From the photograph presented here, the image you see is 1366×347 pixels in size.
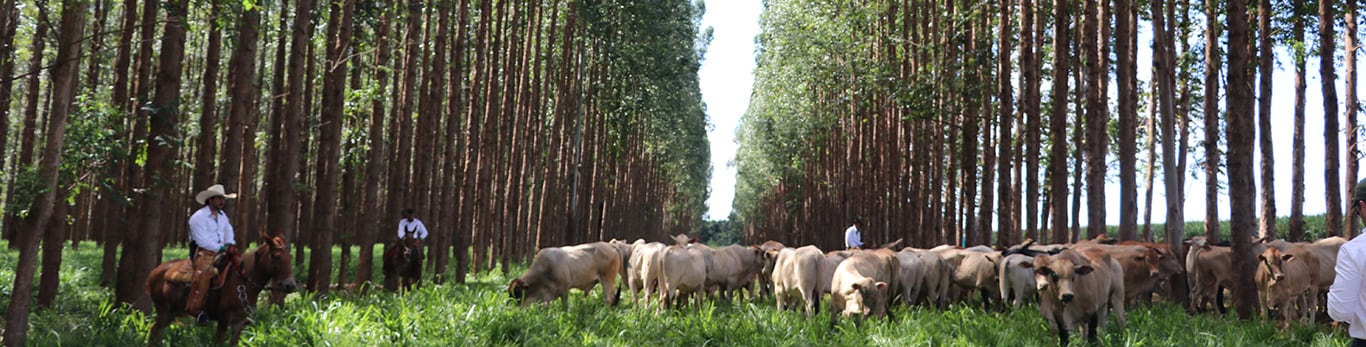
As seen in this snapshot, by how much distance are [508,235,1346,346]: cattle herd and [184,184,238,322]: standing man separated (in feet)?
15.7

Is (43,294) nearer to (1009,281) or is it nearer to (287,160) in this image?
(287,160)

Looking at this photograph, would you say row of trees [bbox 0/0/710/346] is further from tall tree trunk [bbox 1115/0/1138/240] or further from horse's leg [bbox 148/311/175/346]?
tall tree trunk [bbox 1115/0/1138/240]

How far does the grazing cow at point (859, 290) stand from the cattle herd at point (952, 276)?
0.6 inches

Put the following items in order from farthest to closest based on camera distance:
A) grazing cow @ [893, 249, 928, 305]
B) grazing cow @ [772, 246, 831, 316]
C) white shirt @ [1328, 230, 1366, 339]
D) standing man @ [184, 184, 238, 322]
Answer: grazing cow @ [893, 249, 928, 305] → grazing cow @ [772, 246, 831, 316] → standing man @ [184, 184, 238, 322] → white shirt @ [1328, 230, 1366, 339]

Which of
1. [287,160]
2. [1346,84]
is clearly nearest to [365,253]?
[287,160]

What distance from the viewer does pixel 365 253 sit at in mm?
17844

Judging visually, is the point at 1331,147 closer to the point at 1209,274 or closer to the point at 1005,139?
the point at 1005,139

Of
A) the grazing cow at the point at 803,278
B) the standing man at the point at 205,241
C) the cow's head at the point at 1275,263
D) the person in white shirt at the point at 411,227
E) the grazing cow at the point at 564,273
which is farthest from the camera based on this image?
the person in white shirt at the point at 411,227

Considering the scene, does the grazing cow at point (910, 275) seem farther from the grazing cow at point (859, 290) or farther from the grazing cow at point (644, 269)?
the grazing cow at point (644, 269)

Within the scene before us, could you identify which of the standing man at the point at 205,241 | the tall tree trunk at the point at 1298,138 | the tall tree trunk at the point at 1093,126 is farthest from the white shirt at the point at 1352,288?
the tall tree trunk at the point at 1298,138

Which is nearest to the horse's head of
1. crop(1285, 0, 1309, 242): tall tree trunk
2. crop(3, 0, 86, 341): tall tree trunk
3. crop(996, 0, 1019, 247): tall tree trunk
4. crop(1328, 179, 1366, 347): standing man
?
crop(3, 0, 86, 341): tall tree trunk

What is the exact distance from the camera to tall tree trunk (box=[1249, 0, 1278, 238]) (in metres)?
20.7

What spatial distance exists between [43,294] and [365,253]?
17.3ft

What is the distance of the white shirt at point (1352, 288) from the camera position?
16.6 feet
